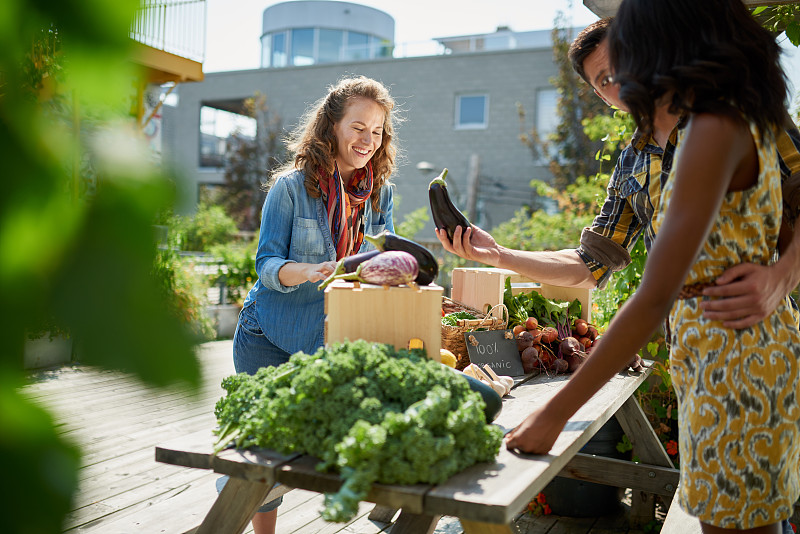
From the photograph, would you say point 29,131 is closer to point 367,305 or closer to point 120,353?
point 120,353

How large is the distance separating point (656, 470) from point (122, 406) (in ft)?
10.1

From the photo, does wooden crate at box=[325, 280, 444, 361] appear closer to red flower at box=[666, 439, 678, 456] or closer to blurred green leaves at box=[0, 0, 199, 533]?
blurred green leaves at box=[0, 0, 199, 533]

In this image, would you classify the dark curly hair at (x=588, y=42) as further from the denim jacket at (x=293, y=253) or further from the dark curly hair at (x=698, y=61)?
the denim jacket at (x=293, y=253)

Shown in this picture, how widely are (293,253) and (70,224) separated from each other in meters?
2.00

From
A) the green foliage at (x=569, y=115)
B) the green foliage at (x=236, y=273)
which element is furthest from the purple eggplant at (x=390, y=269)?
the green foliage at (x=569, y=115)

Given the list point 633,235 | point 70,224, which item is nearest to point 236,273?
point 633,235

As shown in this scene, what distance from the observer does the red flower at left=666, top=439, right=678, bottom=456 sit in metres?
3.34

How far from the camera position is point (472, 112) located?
16656 mm

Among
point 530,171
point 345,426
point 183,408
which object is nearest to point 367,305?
point 345,426

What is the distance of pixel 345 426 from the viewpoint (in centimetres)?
122

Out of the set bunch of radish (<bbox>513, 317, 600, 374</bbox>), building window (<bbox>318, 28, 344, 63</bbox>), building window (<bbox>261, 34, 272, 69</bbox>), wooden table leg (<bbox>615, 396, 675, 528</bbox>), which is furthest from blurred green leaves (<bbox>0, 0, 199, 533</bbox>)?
building window (<bbox>318, 28, 344, 63</bbox>)

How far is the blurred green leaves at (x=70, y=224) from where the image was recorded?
230 millimetres

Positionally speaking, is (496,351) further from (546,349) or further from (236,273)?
(236,273)

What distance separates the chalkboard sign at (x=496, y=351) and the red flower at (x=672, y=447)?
1294 mm
